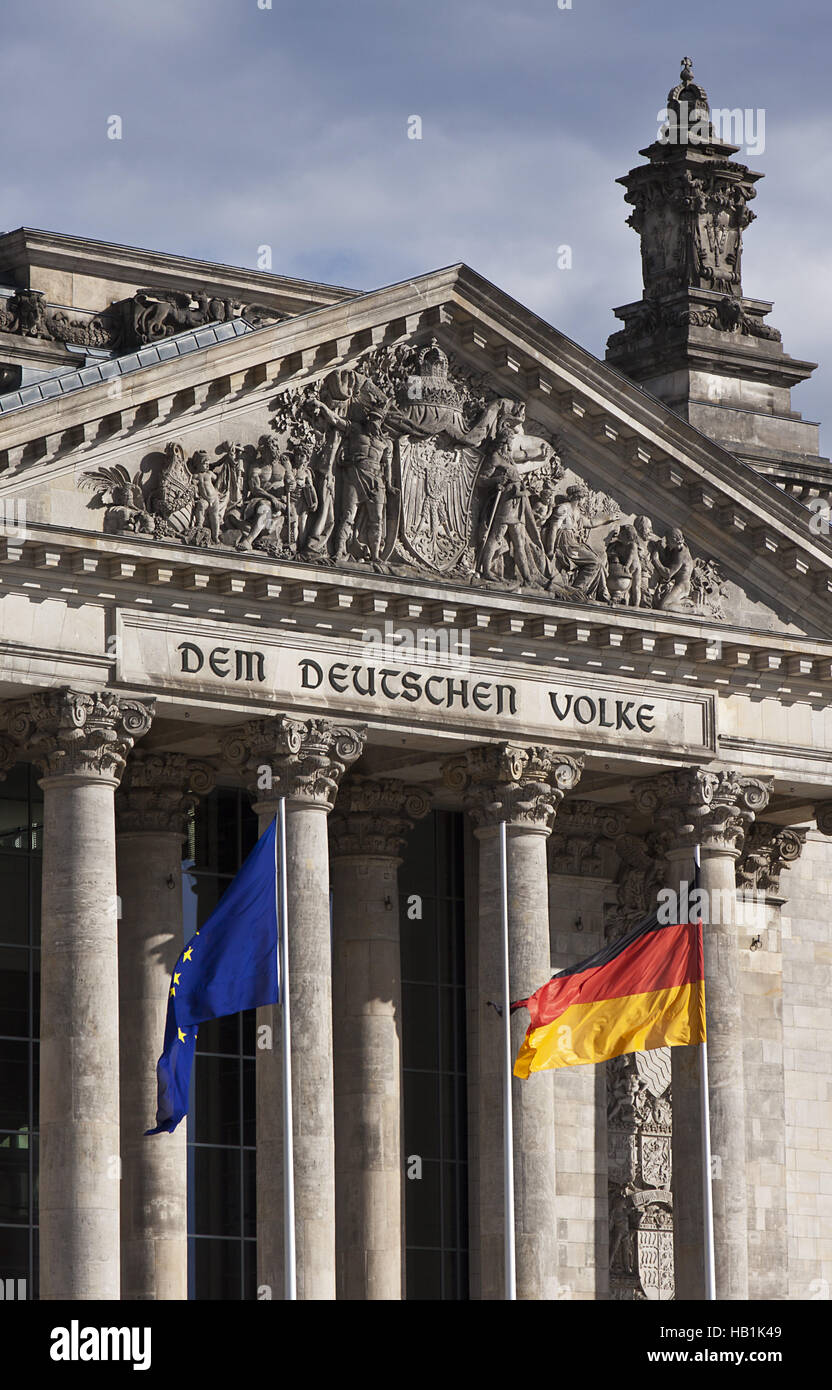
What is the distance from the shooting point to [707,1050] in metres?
60.1

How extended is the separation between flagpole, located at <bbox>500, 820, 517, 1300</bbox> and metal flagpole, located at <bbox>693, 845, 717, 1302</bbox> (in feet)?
10.3

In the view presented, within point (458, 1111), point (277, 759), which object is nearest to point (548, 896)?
point (458, 1111)

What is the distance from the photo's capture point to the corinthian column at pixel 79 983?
52781 millimetres

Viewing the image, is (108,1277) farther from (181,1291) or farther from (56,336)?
(56,336)

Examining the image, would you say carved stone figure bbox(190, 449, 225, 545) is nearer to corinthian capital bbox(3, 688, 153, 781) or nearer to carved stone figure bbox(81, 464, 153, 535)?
carved stone figure bbox(81, 464, 153, 535)

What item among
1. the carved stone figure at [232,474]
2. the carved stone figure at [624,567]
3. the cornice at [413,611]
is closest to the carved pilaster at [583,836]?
the cornice at [413,611]

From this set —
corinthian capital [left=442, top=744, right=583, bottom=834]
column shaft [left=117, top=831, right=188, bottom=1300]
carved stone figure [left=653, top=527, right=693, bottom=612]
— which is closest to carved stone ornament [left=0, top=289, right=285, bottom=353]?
carved stone figure [left=653, top=527, right=693, bottom=612]

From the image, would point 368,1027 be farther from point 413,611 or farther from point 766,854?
point 766,854

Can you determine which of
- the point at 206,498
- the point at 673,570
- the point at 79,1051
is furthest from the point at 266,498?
the point at 79,1051

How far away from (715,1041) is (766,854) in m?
6.17

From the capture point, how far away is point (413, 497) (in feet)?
190

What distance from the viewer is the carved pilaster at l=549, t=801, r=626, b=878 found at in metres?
63.7

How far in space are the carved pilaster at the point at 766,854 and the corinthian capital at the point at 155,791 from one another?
1163cm

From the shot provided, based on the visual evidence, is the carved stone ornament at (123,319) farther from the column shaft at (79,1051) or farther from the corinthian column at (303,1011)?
the column shaft at (79,1051)
